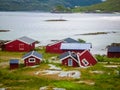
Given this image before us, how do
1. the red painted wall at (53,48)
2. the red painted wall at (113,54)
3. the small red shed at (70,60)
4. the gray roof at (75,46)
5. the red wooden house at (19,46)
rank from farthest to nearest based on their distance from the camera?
the red wooden house at (19,46), the red painted wall at (53,48), the gray roof at (75,46), the red painted wall at (113,54), the small red shed at (70,60)

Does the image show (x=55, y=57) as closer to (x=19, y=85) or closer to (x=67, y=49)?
(x=67, y=49)

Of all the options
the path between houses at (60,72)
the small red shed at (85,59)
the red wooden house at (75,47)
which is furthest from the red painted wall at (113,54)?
the path between houses at (60,72)

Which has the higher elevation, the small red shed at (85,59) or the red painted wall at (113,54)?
the small red shed at (85,59)

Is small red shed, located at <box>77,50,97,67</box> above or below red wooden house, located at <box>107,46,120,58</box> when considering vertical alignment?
above

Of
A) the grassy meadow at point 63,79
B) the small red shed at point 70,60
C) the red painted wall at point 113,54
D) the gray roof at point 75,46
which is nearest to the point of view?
the grassy meadow at point 63,79

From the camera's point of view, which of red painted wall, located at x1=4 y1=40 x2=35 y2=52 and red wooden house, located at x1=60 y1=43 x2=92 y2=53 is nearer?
red wooden house, located at x1=60 y1=43 x2=92 y2=53

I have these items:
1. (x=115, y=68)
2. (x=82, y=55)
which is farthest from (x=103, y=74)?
(x=82, y=55)

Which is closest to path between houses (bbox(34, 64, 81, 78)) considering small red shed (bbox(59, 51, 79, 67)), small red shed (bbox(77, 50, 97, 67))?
small red shed (bbox(59, 51, 79, 67))

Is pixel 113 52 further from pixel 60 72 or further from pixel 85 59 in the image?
pixel 60 72

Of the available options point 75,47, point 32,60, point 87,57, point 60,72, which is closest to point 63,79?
point 60,72

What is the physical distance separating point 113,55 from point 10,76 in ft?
78.6

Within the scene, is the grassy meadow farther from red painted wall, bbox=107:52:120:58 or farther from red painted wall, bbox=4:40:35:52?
red painted wall, bbox=4:40:35:52

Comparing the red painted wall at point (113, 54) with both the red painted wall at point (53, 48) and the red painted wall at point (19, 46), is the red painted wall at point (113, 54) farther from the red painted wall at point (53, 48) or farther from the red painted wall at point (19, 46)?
the red painted wall at point (19, 46)

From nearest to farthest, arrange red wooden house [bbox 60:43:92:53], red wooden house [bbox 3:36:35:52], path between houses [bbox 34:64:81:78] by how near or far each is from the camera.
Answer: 1. path between houses [bbox 34:64:81:78]
2. red wooden house [bbox 60:43:92:53]
3. red wooden house [bbox 3:36:35:52]
